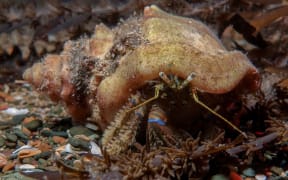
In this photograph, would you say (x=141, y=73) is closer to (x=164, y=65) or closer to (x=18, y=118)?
(x=164, y=65)

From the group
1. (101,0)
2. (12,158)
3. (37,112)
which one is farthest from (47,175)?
(101,0)

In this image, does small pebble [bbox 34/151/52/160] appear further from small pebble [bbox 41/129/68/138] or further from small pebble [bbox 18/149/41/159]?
small pebble [bbox 41/129/68/138]

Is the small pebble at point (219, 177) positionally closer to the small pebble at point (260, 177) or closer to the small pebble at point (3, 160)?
the small pebble at point (260, 177)

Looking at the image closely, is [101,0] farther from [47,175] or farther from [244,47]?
[47,175]

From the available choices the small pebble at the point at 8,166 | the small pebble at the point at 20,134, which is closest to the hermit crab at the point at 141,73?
the small pebble at the point at 20,134

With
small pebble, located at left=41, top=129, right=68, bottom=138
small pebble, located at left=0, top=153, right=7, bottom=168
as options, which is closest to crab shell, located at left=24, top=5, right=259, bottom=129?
small pebble, located at left=41, top=129, right=68, bottom=138

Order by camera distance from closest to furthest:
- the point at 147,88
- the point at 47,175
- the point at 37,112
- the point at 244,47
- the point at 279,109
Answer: the point at 47,175 → the point at 147,88 → the point at 279,109 → the point at 37,112 → the point at 244,47


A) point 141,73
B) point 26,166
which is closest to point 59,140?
point 26,166

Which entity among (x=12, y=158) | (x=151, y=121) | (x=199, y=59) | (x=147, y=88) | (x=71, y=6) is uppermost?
(x=71, y=6)

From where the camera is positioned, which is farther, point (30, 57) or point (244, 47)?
point (30, 57)
